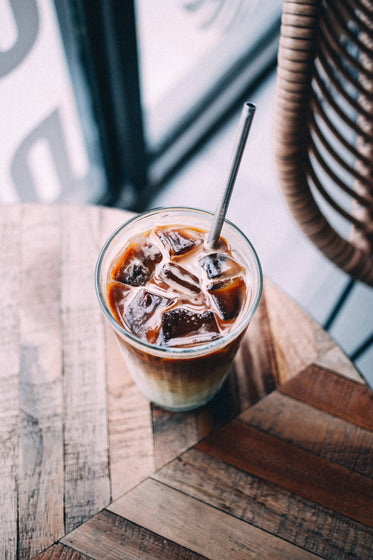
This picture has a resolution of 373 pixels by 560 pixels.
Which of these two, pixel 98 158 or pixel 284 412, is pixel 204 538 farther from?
pixel 98 158

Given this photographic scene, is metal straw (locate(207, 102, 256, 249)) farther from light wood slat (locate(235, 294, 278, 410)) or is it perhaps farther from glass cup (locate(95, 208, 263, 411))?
light wood slat (locate(235, 294, 278, 410))

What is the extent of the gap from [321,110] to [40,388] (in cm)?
84

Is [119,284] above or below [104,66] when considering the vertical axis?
below

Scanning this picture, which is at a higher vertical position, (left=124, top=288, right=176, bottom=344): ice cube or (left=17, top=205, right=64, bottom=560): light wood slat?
(left=124, top=288, right=176, bottom=344): ice cube

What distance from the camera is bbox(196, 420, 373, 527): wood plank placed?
0.80 meters

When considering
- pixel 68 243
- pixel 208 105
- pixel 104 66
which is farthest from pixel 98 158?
pixel 68 243

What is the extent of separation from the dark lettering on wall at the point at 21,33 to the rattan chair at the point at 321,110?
93 cm

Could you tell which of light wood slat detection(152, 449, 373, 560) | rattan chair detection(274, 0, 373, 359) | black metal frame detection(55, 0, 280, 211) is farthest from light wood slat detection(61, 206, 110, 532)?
black metal frame detection(55, 0, 280, 211)

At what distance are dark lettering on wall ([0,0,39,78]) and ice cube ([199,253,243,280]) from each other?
109cm

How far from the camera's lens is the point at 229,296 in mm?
807

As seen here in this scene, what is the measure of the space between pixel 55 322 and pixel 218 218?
421 millimetres

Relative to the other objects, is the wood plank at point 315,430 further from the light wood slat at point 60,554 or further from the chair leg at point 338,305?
the chair leg at point 338,305

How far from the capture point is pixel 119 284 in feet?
2.70

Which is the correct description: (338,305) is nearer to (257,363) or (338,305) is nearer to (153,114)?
(257,363)
